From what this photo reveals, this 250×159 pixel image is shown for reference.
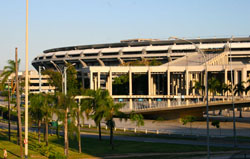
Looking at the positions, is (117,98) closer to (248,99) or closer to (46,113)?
(248,99)

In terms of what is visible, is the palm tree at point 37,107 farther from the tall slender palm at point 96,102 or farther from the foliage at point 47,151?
the tall slender palm at point 96,102

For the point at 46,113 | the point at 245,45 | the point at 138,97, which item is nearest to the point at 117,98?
the point at 138,97

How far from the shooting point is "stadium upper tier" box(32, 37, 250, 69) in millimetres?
161375

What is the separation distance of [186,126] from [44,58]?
119m

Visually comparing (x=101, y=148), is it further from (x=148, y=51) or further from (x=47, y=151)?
(x=148, y=51)

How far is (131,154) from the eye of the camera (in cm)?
4812

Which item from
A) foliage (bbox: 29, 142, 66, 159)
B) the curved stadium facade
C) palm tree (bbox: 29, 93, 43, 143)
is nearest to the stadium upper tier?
the curved stadium facade

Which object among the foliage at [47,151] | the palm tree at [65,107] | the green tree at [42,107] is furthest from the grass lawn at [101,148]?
the green tree at [42,107]

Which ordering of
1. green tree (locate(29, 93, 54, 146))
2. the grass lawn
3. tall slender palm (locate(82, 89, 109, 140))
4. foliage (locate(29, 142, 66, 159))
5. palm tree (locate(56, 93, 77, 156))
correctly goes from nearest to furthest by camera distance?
foliage (locate(29, 142, 66, 159)), palm tree (locate(56, 93, 77, 156)), the grass lawn, green tree (locate(29, 93, 54, 146)), tall slender palm (locate(82, 89, 109, 140))

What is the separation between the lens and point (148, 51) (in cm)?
16925

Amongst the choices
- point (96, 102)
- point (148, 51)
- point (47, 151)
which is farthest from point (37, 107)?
point (148, 51)

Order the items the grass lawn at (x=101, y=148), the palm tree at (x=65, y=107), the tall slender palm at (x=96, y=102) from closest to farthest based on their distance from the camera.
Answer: the palm tree at (x=65, y=107) → the grass lawn at (x=101, y=148) → the tall slender palm at (x=96, y=102)

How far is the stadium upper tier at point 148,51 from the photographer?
161 meters

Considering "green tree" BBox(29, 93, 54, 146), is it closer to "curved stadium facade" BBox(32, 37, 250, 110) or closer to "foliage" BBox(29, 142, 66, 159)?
"foliage" BBox(29, 142, 66, 159)
